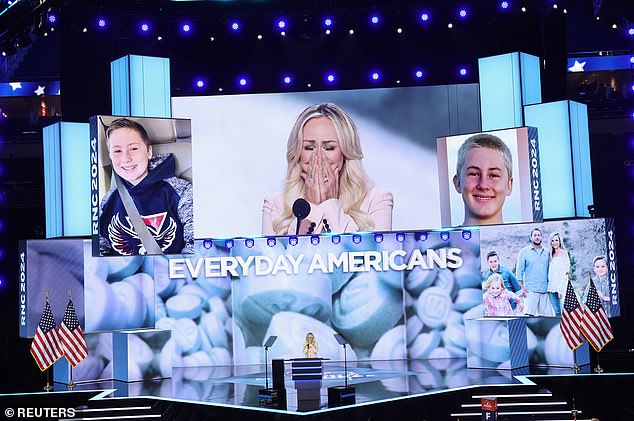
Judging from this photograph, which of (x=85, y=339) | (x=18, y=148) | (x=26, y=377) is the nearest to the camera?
(x=85, y=339)

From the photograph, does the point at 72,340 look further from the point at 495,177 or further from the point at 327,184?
the point at 495,177

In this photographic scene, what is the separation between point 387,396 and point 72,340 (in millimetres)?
5216

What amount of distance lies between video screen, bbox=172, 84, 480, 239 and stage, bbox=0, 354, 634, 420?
9.88ft

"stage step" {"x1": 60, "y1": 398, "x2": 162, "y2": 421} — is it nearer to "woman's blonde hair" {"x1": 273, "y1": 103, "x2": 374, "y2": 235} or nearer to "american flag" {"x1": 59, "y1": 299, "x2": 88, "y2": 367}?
"american flag" {"x1": 59, "y1": 299, "x2": 88, "y2": 367}

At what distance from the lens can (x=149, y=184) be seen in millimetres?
13500

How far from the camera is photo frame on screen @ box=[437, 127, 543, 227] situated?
14.4m

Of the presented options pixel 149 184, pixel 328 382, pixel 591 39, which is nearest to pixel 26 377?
pixel 149 184

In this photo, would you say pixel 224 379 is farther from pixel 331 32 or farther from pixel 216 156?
pixel 331 32

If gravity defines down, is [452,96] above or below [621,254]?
above

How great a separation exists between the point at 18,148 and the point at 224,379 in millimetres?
9542

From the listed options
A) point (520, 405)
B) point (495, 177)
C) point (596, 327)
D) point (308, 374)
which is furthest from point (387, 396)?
point (495, 177)

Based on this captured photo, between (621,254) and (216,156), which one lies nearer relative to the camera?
(216,156)

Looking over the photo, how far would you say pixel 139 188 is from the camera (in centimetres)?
1346

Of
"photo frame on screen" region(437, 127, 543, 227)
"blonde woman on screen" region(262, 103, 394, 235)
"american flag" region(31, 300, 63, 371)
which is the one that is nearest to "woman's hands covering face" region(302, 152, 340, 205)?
"blonde woman on screen" region(262, 103, 394, 235)
